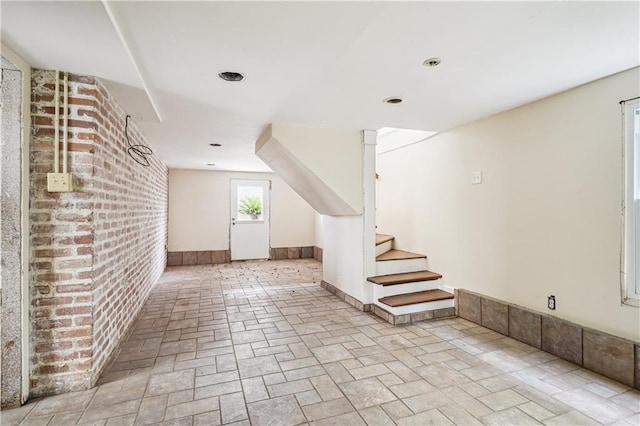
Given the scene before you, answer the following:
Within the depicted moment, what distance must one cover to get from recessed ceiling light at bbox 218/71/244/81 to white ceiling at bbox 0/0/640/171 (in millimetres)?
53

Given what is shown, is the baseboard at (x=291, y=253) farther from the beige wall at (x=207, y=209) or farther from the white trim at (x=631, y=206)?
the white trim at (x=631, y=206)

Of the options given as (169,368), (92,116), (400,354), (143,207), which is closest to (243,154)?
(143,207)

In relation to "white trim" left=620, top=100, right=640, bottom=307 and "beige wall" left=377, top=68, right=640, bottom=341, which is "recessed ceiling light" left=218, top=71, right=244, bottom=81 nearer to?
"beige wall" left=377, top=68, right=640, bottom=341

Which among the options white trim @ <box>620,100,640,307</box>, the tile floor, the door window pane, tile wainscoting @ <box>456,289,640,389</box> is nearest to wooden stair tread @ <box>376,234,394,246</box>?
the tile floor

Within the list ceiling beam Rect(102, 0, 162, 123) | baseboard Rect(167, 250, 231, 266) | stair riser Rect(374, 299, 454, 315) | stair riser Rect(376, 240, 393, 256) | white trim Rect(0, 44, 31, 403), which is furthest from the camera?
baseboard Rect(167, 250, 231, 266)

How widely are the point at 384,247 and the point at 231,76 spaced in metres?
3.07

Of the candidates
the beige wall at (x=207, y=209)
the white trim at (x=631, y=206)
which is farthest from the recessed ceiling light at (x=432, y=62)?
the beige wall at (x=207, y=209)

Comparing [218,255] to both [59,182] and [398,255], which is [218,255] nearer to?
[398,255]

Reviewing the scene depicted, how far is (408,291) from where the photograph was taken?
12.0 feet

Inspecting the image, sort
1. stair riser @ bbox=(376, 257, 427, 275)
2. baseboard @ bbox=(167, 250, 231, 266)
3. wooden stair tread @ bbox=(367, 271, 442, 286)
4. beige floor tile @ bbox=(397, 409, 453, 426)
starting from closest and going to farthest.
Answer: beige floor tile @ bbox=(397, 409, 453, 426)
wooden stair tread @ bbox=(367, 271, 442, 286)
stair riser @ bbox=(376, 257, 427, 275)
baseboard @ bbox=(167, 250, 231, 266)

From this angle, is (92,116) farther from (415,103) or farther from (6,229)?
(415,103)

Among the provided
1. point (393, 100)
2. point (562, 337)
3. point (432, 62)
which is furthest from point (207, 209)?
point (562, 337)

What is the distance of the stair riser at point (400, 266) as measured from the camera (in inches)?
150

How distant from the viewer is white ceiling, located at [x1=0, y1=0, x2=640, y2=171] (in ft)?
4.79
